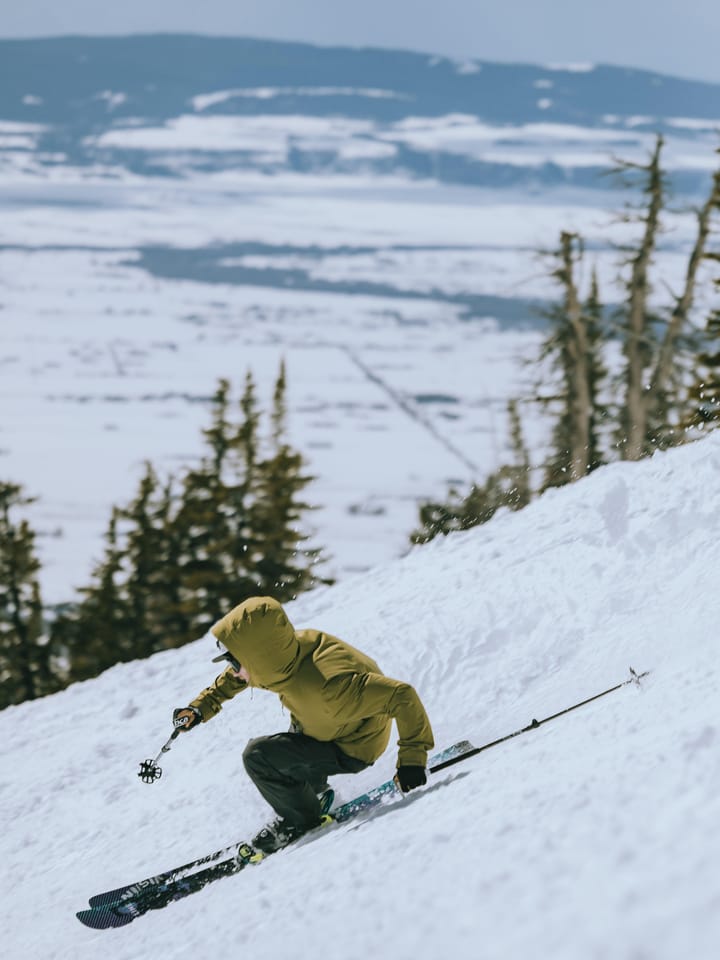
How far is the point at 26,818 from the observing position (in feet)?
28.1

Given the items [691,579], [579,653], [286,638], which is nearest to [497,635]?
[579,653]

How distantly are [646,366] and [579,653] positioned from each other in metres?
23.3

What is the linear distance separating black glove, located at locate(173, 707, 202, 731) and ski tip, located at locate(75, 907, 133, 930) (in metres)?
1.30

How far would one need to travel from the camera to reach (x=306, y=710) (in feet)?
19.9

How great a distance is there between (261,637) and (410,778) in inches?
49.6

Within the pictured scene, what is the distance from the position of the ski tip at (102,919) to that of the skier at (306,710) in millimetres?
A: 981

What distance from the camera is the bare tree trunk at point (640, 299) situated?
91.1ft

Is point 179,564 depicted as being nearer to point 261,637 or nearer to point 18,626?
point 18,626

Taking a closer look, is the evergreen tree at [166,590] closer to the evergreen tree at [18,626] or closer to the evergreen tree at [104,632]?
the evergreen tree at [104,632]

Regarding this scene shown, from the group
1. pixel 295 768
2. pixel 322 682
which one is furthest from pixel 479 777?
pixel 295 768

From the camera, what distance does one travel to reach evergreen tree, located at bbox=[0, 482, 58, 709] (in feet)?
112

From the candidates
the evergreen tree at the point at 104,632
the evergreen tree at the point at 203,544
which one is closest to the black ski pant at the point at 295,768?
the evergreen tree at the point at 203,544

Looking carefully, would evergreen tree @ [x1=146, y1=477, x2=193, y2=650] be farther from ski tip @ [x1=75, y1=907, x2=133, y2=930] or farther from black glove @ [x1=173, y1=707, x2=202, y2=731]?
black glove @ [x1=173, y1=707, x2=202, y2=731]

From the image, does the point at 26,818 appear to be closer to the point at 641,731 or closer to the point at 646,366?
the point at 641,731
